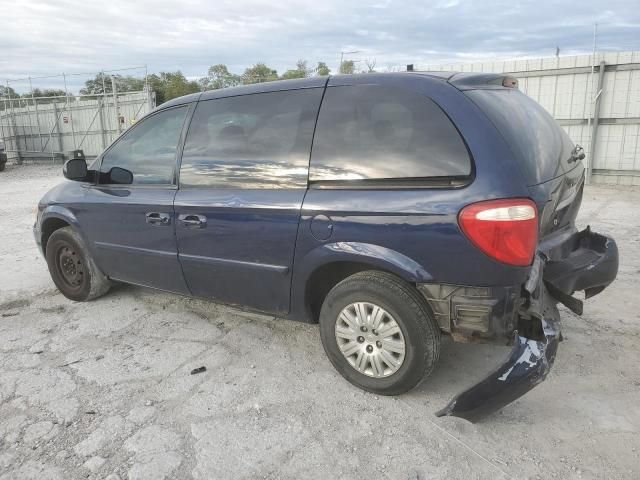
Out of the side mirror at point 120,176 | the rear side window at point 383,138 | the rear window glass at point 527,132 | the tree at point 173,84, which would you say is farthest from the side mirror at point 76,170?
the tree at point 173,84

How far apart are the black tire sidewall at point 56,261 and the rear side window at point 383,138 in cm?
256

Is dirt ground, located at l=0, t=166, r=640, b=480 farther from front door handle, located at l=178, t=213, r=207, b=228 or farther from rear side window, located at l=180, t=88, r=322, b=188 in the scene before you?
rear side window, located at l=180, t=88, r=322, b=188

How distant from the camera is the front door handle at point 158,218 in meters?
3.62

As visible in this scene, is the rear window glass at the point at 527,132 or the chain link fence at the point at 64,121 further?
the chain link fence at the point at 64,121

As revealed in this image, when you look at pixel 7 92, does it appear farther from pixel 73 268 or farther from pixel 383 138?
pixel 383 138

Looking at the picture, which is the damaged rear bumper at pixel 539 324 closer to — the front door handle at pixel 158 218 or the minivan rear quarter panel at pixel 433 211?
the minivan rear quarter panel at pixel 433 211

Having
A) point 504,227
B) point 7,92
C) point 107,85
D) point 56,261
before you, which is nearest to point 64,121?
point 107,85

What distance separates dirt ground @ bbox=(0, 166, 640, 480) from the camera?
243 cm

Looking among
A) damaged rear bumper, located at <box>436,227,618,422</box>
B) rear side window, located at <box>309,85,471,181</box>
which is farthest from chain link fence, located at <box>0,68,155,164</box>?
damaged rear bumper, located at <box>436,227,618,422</box>

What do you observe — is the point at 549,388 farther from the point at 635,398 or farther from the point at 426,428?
the point at 426,428

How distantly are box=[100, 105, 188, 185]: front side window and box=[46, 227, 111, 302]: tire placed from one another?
2.51ft

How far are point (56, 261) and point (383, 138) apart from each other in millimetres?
3437

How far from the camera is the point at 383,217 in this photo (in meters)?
2.69

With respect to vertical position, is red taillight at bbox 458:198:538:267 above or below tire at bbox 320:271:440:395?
above
